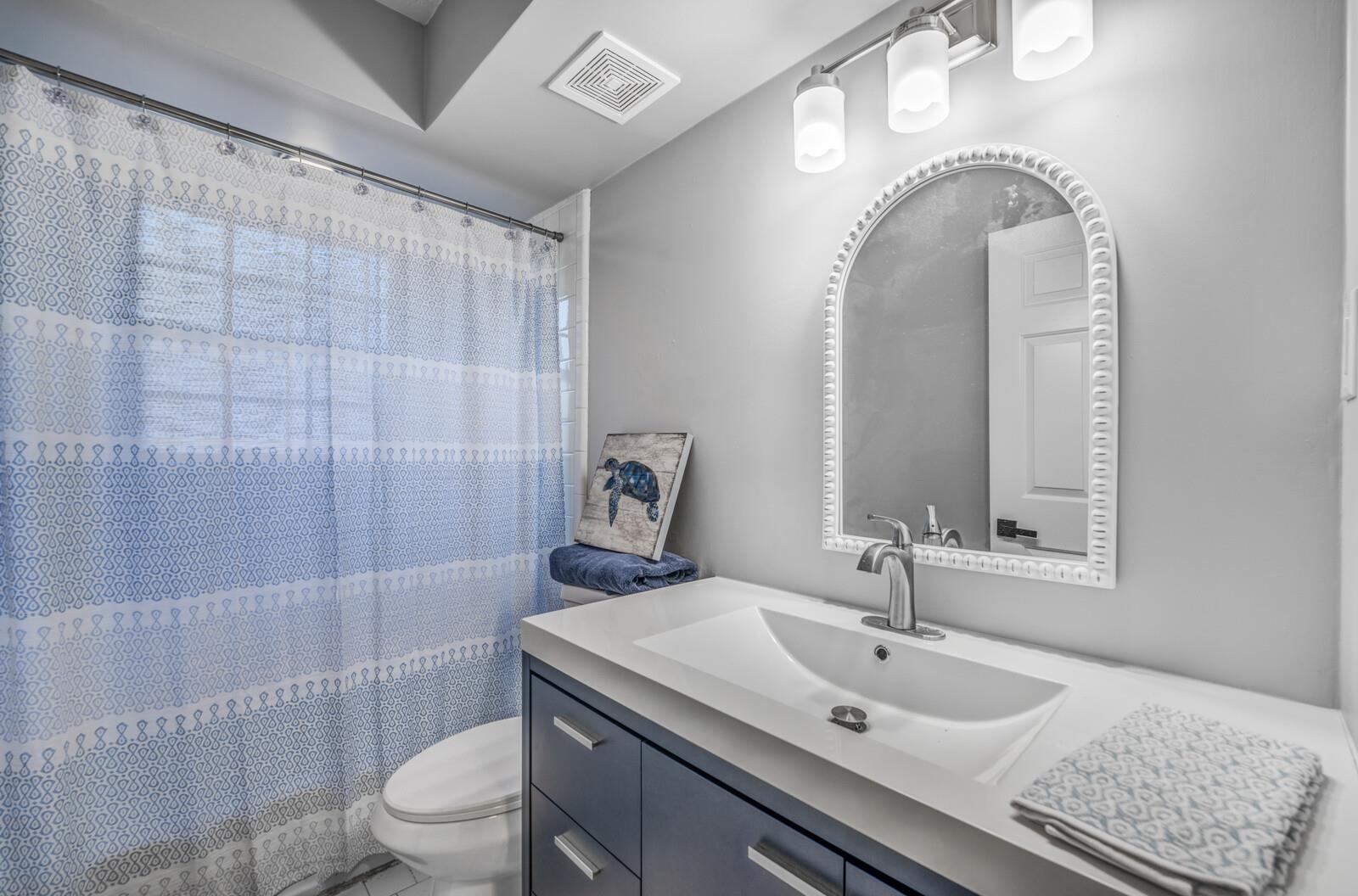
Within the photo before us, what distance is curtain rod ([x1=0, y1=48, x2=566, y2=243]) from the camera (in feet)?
4.07

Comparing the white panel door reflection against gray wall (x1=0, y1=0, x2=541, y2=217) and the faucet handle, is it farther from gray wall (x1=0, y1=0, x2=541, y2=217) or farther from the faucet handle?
gray wall (x1=0, y1=0, x2=541, y2=217)

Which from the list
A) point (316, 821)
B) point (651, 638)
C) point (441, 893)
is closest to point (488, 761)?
point (441, 893)

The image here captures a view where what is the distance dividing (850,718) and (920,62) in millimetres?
1145

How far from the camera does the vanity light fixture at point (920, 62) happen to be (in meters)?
1.02

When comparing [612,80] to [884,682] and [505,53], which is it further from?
[884,682]

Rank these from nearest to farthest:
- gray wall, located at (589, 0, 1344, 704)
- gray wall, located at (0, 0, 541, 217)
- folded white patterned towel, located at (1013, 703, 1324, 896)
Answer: folded white patterned towel, located at (1013, 703, 1324, 896), gray wall, located at (589, 0, 1344, 704), gray wall, located at (0, 0, 541, 217)

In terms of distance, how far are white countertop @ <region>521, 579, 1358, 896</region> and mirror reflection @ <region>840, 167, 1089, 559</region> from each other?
23cm

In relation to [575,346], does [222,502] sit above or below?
below

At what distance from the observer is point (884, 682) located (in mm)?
1020

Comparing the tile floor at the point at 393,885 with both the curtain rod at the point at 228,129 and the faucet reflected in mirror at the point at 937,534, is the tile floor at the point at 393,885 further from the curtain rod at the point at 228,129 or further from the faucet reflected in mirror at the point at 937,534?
the curtain rod at the point at 228,129

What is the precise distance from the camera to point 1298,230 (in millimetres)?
795

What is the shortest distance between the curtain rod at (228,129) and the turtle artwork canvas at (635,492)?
93 centimetres

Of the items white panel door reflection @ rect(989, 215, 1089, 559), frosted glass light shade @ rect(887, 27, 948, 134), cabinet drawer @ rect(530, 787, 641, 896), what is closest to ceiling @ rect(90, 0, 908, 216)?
frosted glass light shade @ rect(887, 27, 948, 134)

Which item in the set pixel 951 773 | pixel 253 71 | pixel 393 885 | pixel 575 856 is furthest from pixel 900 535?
pixel 253 71
